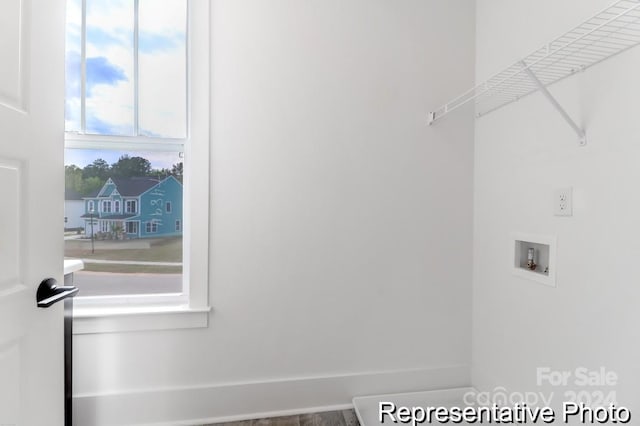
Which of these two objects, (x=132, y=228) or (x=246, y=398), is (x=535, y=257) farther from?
(x=132, y=228)

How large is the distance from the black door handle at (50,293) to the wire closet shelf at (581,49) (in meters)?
1.57

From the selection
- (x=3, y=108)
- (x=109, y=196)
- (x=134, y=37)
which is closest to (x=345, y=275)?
(x=109, y=196)

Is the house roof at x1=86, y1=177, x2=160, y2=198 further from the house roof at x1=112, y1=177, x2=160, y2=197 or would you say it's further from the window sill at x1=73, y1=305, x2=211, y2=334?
the window sill at x1=73, y1=305, x2=211, y2=334

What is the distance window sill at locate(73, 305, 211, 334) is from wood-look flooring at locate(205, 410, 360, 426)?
54 centimetres

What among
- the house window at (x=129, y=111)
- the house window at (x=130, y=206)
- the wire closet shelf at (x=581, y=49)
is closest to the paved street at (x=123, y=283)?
the house window at (x=129, y=111)

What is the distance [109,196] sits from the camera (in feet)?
5.29

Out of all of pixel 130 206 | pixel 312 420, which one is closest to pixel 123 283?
pixel 130 206

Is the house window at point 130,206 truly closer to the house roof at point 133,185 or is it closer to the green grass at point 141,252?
the house roof at point 133,185

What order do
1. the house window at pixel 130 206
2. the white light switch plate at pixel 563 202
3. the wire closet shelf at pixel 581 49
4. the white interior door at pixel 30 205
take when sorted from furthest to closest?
the house window at pixel 130 206, the white light switch plate at pixel 563 202, the wire closet shelf at pixel 581 49, the white interior door at pixel 30 205

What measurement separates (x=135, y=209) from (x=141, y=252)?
0.72 feet

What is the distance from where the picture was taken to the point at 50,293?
86cm

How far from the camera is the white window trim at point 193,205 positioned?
157cm

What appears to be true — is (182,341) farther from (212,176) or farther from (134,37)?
(134,37)

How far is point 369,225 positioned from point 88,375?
1.53 metres
